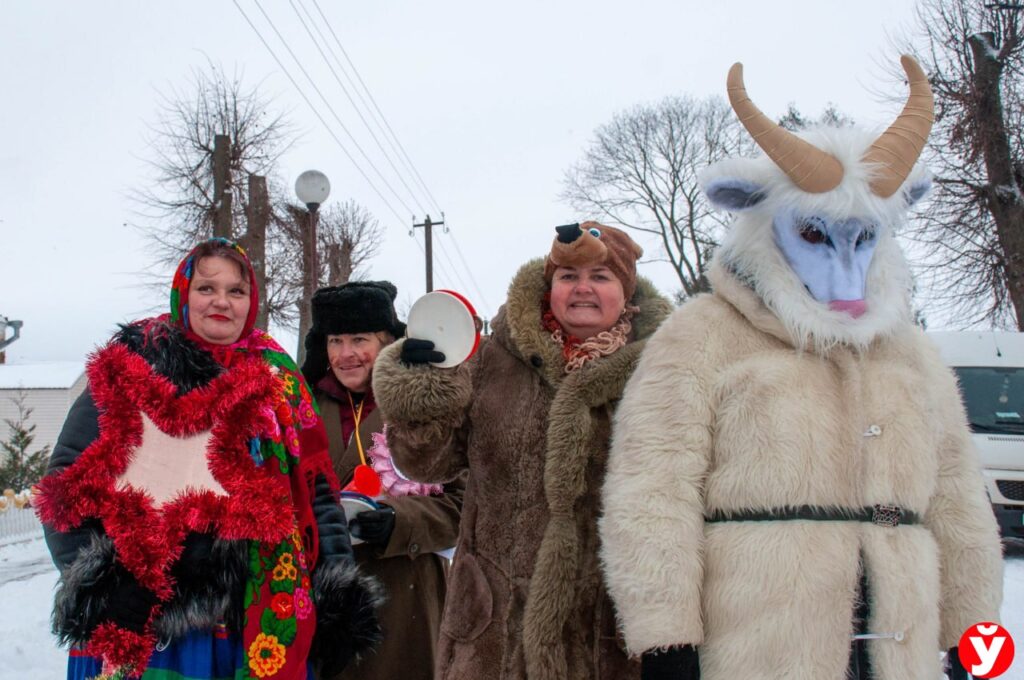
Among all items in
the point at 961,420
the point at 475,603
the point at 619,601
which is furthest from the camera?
the point at 475,603

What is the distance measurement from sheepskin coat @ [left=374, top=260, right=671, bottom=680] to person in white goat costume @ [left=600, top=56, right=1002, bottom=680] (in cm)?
25

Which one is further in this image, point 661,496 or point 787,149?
point 787,149

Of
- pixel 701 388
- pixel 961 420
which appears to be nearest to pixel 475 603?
pixel 701 388

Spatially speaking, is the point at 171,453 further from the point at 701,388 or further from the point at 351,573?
the point at 701,388

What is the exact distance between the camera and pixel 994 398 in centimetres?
818

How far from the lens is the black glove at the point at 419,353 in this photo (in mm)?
2402

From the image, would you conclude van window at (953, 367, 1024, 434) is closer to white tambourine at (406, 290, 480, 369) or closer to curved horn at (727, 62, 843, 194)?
curved horn at (727, 62, 843, 194)

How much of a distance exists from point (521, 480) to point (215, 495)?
0.86 meters

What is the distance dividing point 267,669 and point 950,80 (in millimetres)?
14872

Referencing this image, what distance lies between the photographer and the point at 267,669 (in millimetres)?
2127

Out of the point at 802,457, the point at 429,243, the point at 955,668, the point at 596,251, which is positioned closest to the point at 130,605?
the point at 596,251

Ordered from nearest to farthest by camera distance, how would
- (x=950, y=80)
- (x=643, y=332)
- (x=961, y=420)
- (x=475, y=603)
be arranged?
(x=961, y=420), (x=475, y=603), (x=643, y=332), (x=950, y=80)

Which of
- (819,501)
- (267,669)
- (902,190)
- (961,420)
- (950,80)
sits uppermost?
(950,80)

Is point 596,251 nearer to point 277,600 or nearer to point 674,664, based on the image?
point 674,664
